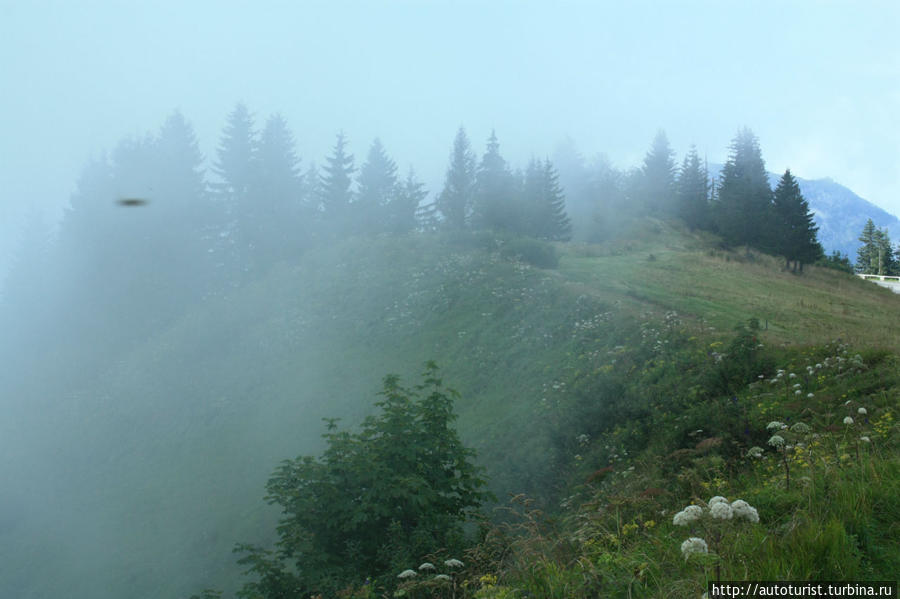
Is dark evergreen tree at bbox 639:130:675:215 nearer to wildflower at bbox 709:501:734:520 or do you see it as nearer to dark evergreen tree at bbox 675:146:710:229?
dark evergreen tree at bbox 675:146:710:229

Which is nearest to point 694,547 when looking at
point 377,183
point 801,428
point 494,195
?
point 801,428

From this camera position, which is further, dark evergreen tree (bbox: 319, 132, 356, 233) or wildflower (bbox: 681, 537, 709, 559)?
dark evergreen tree (bbox: 319, 132, 356, 233)

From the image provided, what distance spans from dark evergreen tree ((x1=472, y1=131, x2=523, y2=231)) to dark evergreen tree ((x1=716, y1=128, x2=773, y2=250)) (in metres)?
17.8

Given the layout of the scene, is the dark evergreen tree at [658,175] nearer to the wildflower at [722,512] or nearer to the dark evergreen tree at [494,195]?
the dark evergreen tree at [494,195]

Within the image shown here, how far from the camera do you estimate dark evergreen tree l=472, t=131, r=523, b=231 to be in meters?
46.7

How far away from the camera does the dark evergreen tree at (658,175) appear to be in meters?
62.6

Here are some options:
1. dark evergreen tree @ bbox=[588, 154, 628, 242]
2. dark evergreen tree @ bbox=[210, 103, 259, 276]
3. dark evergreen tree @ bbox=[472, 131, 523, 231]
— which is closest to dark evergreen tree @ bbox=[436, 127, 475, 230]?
dark evergreen tree @ bbox=[472, 131, 523, 231]

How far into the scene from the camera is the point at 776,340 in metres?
11.4

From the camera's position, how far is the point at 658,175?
6581 centimetres

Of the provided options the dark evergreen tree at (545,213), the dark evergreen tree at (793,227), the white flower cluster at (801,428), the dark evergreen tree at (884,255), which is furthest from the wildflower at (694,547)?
the dark evergreen tree at (884,255)

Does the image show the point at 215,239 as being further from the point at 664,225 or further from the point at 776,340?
the point at 664,225

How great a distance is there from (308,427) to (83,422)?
14.6 meters

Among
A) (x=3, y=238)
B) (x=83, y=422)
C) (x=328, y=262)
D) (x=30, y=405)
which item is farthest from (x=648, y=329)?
(x=3, y=238)

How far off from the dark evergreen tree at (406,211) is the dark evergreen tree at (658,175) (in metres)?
27.1
